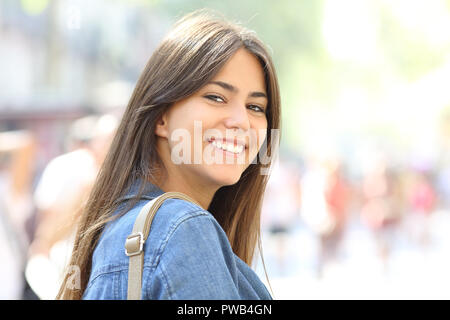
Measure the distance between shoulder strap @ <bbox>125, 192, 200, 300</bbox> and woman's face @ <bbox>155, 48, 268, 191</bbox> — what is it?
0.29 m

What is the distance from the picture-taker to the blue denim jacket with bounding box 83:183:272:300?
3.76ft

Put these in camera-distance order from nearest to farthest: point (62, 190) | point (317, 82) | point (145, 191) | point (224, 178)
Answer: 1. point (145, 191)
2. point (224, 178)
3. point (62, 190)
4. point (317, 82)

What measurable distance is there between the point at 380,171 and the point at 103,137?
14.7 feet

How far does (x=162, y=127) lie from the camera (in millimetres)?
1557

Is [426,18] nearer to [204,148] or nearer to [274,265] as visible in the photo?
[274,265]

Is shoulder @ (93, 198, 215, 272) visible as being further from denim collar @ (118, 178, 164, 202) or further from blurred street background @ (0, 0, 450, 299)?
blurred street background @ (0, 0, 450, 299)

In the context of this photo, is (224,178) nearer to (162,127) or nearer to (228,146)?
(228,146)

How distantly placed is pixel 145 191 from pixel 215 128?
246 mm

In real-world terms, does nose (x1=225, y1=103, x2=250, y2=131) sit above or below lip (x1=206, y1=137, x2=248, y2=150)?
above

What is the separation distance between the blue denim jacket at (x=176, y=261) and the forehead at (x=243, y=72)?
40 cm

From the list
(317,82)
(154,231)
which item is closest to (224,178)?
(154,231)

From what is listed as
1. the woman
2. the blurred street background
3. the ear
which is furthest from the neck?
the blurred street background

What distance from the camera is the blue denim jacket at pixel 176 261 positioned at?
115 cm
